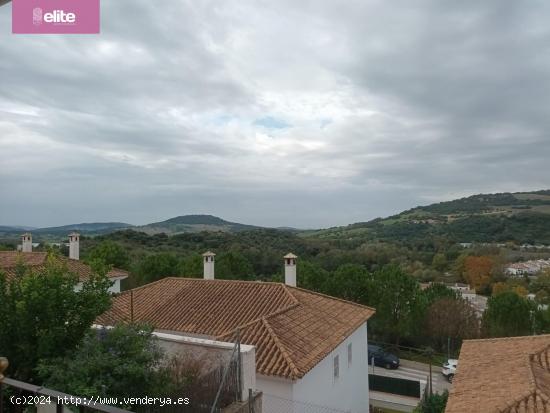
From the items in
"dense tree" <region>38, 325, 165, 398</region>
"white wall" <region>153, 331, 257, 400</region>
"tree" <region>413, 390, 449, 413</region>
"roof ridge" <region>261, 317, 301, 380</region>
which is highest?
"dense tree" <region>38, 325, 165, 398</region>

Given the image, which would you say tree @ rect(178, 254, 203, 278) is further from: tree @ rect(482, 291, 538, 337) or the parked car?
tree @ rect(482, 291, 538, 337)

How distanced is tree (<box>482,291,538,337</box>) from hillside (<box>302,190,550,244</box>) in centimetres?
5507

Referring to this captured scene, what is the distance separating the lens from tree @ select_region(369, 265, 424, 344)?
26891 millimetres

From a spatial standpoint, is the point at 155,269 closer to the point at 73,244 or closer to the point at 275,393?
the point at 73,244

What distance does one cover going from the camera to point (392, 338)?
28.5m

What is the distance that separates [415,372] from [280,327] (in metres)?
16.1

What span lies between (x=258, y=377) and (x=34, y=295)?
19.0 feet

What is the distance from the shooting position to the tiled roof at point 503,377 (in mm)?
8735

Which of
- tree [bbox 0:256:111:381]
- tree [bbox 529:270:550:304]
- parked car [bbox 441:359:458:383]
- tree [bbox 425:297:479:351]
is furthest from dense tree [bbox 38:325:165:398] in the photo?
tree [bbox 529:270:550:304]

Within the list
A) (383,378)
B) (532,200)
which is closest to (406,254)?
(383,378)

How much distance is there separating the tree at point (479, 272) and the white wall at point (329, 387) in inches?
1864

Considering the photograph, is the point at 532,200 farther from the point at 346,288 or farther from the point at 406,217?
the point at 346,288

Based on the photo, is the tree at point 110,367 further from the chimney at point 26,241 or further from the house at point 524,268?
the house at point 524,268

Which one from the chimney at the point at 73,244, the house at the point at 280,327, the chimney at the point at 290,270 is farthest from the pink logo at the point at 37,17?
the chimney at the point at 73,244
